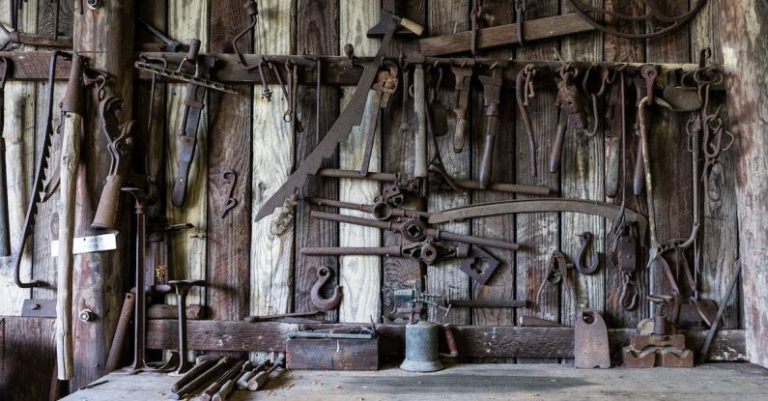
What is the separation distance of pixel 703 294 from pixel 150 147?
2.31 meters

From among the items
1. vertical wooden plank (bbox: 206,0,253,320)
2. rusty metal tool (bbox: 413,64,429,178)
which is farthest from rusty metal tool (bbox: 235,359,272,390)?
rusty metal tool (bbox: 413,64,429,178)

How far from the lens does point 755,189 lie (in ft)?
6.94

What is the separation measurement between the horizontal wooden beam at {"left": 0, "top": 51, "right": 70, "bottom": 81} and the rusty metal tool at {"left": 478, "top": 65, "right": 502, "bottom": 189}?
1.66 m

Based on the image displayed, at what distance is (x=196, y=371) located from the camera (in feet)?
6.45

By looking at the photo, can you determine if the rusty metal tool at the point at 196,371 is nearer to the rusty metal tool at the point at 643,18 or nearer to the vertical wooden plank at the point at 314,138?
the vertical wooden plank at the point at 314,138

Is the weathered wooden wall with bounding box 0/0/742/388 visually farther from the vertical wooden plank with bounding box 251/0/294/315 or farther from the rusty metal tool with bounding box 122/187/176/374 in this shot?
the rusty metal tool with bounding box 122/187/176/374

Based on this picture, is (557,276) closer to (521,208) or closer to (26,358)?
(521,208)

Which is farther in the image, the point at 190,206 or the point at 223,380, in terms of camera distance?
the point at 190,206

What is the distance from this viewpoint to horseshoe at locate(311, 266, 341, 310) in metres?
2.20

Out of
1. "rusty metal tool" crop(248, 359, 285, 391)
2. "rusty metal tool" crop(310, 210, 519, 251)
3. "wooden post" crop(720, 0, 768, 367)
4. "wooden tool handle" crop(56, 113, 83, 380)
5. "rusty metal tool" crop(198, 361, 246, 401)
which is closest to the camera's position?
"rusty metal tool" crop(198, 361, 246, 401)

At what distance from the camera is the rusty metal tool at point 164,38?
224 cm

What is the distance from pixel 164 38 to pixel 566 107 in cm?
163

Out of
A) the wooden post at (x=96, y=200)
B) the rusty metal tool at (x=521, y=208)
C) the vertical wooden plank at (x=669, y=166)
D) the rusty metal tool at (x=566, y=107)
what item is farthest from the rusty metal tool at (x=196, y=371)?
the vertical wooden plank at (x=669, y=166)

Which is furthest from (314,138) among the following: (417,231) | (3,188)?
(3,188)
